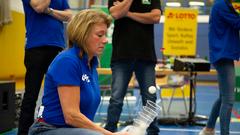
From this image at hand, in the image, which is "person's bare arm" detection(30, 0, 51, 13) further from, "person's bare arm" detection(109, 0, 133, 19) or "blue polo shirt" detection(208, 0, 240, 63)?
"blue polo shirt" detection(208, 0, 240, 63)

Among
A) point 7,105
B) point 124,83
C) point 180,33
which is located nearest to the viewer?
point 124,83

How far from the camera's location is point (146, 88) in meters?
3.56

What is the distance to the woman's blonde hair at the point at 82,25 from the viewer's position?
2033mm

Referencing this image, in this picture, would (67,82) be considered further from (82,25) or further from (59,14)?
(59,14)

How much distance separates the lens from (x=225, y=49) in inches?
146

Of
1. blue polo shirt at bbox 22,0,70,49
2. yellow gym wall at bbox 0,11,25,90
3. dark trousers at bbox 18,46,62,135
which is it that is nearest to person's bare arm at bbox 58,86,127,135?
dark trousers at bbox 18,46,62,135

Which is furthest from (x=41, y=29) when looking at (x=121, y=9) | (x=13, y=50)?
(x=13, y=50)

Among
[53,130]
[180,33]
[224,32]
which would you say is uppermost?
[224,32]

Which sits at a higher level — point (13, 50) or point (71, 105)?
point (71, 105)

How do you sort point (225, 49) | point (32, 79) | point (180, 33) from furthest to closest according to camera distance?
point (180, 33)
point (225, 49)
point (32, 79)

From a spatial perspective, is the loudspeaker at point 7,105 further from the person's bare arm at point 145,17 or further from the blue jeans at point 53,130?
the blue jeans at point 53,130

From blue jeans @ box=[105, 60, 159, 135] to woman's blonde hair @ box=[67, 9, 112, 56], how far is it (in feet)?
4.81

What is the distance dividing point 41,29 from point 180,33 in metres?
3.79

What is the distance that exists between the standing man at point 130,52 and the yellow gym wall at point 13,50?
248 centimetres
